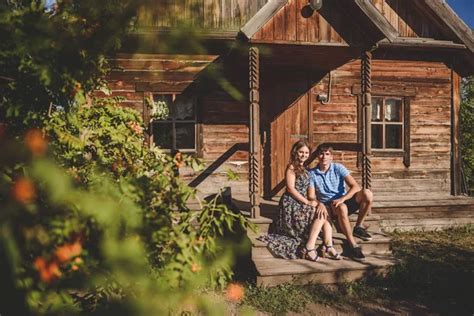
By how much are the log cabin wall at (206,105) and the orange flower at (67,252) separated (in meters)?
6.67

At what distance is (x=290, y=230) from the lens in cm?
532

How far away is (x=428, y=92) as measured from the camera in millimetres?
9125

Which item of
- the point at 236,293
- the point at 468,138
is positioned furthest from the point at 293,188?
the point at 468,138

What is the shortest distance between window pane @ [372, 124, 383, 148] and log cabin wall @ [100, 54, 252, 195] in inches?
128

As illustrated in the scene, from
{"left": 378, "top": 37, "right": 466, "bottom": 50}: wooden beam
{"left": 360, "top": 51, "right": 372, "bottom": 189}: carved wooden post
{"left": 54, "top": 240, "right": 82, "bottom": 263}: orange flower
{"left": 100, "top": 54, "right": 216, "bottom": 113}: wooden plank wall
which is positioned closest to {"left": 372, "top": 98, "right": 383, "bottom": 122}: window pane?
{"left": 378, "top": 37, "right": 466, "bottom": 50}: wooden beam

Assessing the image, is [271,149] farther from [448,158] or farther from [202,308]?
[202,308]

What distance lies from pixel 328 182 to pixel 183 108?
155 inches

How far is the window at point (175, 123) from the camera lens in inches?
325

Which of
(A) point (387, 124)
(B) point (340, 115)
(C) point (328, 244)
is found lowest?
(C) point (328, 244)

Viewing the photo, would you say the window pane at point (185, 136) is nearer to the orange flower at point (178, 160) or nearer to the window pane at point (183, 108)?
the window pane at point (183, 108)

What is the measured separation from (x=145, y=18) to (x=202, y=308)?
3.09 feet

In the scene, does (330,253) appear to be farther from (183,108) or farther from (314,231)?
(183,108)

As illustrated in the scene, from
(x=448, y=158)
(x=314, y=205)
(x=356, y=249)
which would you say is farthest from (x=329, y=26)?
(x=448, y=158)

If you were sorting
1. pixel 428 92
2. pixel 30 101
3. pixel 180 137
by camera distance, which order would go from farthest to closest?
1. pixel 428 92
2. pixel 180 137
3. pixel 30 101
